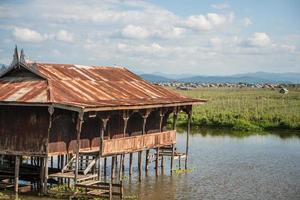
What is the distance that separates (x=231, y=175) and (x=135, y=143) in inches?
300

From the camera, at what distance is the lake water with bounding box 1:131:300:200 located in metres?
27.5

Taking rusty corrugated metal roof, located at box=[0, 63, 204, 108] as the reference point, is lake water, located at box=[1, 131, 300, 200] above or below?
below

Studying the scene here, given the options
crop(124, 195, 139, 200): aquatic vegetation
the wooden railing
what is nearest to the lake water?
crop(124, 195, 139, 200): aquatic vegetation

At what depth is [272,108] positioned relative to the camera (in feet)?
222

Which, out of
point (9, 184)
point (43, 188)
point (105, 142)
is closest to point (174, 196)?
point (105, 142)

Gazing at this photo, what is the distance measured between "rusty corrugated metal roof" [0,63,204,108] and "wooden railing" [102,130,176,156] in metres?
1.89

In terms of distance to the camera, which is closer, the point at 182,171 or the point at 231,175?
the point at 231,175

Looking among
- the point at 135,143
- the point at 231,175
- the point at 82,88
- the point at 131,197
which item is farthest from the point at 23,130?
the point at 231,175

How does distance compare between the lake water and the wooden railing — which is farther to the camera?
the lake water

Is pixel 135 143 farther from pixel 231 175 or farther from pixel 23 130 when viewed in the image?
pixel 231 175

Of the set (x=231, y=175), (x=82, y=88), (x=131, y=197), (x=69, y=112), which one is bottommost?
(x=131, y=197)

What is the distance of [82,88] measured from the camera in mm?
27578

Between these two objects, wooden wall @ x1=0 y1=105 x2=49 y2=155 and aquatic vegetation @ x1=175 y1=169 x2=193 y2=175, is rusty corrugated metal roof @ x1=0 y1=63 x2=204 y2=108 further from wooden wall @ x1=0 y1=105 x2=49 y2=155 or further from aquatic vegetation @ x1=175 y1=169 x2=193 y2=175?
aquatic vegetation @ x1=175 y1=169 x2=193 y2=175

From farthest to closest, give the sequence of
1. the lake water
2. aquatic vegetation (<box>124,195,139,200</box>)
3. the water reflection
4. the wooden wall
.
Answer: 1. the water reflection
2. the lake water
3. aquatic vegetation (<box>124,195,139,200</box>)
4. the wooden wall
